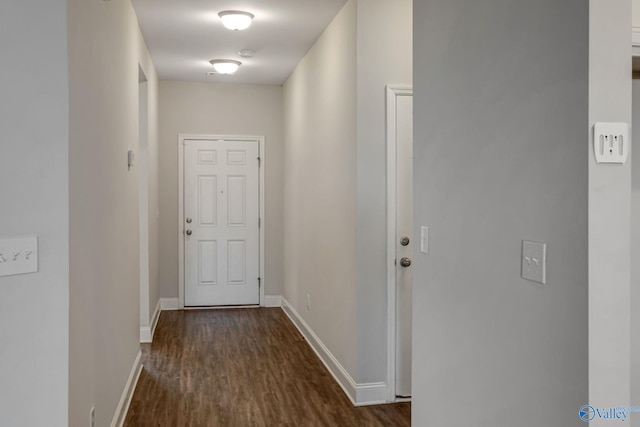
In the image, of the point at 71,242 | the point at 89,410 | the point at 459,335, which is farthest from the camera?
the point at 89,410

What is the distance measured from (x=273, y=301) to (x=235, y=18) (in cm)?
387

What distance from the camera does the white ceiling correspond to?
3.95m

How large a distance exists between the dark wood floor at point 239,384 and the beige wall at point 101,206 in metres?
0.38

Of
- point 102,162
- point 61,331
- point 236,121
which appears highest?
point 236,121

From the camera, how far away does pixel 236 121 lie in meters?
6.84

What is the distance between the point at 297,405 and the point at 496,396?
2.06m

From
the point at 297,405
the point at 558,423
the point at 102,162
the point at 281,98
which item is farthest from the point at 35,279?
the point at 281,98

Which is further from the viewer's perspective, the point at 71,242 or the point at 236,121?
the point at 236,121

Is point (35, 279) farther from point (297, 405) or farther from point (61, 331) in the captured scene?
point (297, 405)

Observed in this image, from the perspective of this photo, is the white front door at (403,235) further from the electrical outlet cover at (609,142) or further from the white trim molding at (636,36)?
the electrical outlet cover at (609,142)

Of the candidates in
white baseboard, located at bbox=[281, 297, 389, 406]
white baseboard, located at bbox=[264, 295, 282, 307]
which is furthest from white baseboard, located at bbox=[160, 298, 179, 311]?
white baseboard, located at bbox=[281, 297, 389, 406]

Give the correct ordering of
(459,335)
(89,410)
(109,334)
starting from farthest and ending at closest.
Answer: (109,334) < (89,410) < (459,335)

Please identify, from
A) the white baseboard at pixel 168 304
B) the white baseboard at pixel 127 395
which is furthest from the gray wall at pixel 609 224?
the white baseboard at pixel 168 304

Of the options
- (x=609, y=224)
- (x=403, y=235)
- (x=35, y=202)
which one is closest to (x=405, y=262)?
(x=403, y=235)
